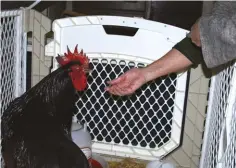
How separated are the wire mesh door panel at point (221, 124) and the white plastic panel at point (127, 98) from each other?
0.59 feet

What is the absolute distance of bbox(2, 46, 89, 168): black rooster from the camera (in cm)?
130

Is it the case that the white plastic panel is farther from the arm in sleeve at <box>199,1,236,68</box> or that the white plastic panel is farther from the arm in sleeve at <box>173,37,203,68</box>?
the arm in sleeve at <box>199,1,236,68</box>

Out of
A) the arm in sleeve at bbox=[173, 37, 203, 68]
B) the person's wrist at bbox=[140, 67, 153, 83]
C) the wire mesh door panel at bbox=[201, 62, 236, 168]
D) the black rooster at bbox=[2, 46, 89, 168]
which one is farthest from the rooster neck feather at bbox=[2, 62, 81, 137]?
the wire mesh door panel at bbox=[201, 62, 236, 168]

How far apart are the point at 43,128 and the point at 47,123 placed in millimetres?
39

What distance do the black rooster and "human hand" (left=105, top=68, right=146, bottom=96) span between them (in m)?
0.17

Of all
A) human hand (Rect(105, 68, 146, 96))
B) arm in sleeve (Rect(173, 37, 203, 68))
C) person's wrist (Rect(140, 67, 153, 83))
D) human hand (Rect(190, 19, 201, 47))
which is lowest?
human hand (Rect(105, 68, 146, 96))

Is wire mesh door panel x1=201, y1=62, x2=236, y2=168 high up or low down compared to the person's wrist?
down

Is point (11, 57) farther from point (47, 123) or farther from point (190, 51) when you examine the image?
point (190, 51)

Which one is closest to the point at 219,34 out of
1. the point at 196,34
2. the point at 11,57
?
the point at 196,34

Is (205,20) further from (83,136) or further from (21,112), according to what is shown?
(83,136)

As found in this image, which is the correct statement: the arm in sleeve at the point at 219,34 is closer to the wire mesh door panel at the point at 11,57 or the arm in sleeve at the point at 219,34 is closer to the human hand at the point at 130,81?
the human hand at the point at 130,81

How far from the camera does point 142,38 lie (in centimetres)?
156

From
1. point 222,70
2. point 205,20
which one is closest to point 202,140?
point 222,70

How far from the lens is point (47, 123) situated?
1.40 metres
